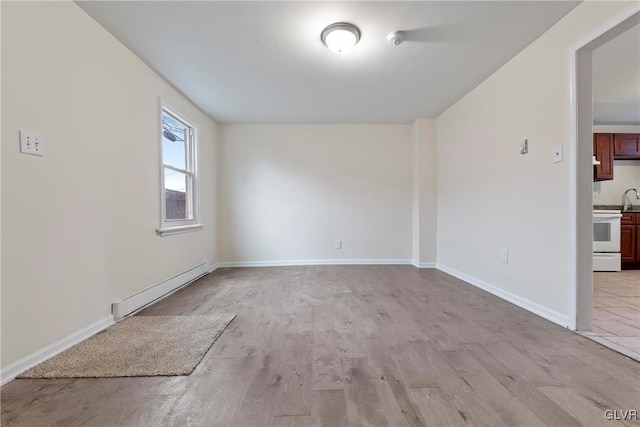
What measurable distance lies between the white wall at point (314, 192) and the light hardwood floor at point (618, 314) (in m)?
2.28

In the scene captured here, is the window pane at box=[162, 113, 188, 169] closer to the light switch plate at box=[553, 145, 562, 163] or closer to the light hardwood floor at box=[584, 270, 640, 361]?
the light switch plate at box=[553, 145, 562, 163]

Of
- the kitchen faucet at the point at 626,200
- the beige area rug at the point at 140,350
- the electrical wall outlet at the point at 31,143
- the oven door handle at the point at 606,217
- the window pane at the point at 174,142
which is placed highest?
the window pane at the point at 174,142

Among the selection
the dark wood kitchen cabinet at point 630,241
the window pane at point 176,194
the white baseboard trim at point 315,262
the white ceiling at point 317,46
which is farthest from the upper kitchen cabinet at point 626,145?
the window pane at point 176,194

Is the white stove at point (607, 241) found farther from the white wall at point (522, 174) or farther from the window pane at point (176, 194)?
the window pane at point (176, 194)

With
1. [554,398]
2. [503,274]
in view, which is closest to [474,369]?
[554,398]

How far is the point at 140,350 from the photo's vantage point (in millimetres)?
1646

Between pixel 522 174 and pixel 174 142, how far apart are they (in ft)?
12.3

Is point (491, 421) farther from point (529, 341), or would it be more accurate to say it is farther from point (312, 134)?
point (312, 134)

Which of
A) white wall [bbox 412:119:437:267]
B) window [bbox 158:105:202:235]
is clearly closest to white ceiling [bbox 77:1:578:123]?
window [bbox 158:105:202:235]

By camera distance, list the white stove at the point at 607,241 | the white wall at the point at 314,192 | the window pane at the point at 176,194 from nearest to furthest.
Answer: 1. the window pane at the point at 176,194
2. the white stove at the point at 607,241
3. the white wall at the point at 314,192

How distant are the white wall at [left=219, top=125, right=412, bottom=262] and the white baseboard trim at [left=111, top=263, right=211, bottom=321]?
3.51 feet

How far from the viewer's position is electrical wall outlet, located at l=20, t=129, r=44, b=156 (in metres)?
1.43

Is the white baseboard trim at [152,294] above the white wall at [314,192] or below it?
below

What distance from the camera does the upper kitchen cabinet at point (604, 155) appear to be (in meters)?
4.10
